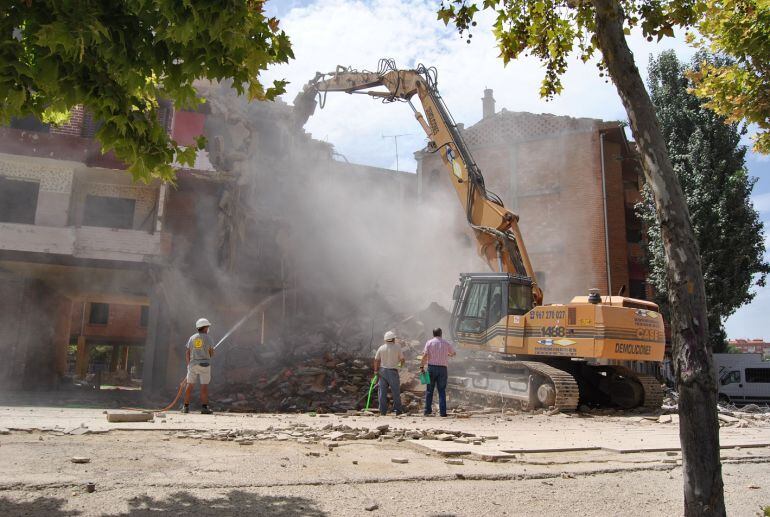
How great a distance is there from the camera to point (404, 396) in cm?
1457

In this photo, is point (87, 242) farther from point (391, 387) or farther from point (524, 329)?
point (524, 329)

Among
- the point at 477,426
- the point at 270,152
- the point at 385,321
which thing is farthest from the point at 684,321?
the point at 270,152

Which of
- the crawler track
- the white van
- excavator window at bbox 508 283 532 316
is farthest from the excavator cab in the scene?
the white van

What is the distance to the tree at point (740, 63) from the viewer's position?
23.1ft

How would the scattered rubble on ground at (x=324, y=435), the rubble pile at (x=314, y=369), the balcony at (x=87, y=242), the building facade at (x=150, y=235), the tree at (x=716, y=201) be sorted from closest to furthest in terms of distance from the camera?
the scattered rubble on ground at (x=324, y=435) < the rubble pile at (x=314, y=369) < the balcony at (x=87, y=242) < the building facade at (x=150, y=235) < the tree at (x=716, y=201)

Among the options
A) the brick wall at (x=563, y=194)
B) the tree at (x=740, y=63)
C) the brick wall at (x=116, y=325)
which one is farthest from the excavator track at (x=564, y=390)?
the brick wall at (x=116, y=325)

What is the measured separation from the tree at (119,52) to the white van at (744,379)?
76.7 ft

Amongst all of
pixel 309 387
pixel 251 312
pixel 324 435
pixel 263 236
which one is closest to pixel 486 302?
pixel 309 387

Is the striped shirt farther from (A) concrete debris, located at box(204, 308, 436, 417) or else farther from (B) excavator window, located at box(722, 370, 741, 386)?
(B) excavator window, located at box(722, 370, 741, 386)

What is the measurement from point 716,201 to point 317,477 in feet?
64.8

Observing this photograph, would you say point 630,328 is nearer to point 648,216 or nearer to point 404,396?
point 404,396

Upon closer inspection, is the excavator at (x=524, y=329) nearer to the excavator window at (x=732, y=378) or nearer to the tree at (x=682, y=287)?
the tree at (x=682, y=287)

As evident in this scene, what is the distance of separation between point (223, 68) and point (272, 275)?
18.7 m

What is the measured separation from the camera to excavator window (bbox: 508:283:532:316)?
13.6 metres
